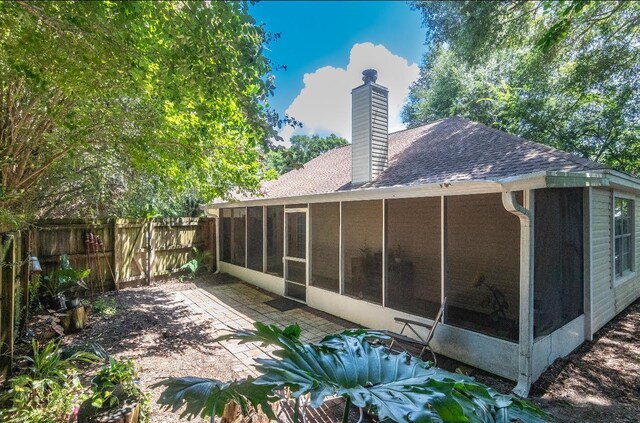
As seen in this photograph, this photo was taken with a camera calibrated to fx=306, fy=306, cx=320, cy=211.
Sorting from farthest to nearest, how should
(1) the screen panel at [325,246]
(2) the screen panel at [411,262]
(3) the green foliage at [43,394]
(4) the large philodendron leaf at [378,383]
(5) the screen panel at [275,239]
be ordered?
1. (5) the screen panel at [275,239]
2. (1) the screen panel at [325,246]
3. (2) the screen panel at [411,262]
4. (3) the green foliage at [43,394]
5. (4) the large philodendron leaf at [378,383]

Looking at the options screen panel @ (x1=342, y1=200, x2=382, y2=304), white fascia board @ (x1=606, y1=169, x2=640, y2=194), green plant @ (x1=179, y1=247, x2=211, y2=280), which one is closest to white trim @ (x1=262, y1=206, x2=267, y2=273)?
green plant @ (x1=179, y1=247, x2=211, y2=280)

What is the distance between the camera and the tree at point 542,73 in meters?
5.70

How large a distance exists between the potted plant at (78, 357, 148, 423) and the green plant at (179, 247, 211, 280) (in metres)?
6.79

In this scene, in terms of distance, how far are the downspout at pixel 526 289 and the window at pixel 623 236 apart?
4069 mm

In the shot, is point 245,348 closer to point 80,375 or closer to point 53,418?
point 80,375

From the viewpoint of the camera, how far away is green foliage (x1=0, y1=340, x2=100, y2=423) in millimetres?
2658

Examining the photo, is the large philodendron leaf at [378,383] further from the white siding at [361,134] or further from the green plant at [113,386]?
the white siding at [361,134]

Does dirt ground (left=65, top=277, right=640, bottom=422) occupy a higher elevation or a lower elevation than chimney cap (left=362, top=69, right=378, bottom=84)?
lower

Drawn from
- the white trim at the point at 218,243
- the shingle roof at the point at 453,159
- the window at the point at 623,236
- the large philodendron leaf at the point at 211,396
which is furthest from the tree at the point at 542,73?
the white trim at the point at 218,243

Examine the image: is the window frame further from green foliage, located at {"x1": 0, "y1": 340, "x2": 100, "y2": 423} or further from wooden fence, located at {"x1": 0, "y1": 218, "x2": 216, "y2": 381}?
wooden fence, located at {"x1": 0, "y1": 218, "x2": 216, "y2": 381}

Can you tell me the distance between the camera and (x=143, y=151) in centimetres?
451

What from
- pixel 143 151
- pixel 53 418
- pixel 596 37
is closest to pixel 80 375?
pixel 53 418

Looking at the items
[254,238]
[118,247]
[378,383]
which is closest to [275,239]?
[254,238]

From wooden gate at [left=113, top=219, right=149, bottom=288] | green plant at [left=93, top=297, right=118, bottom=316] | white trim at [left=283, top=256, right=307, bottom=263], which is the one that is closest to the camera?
green plant at [left=93, top=297, right=118, bottom=316]
